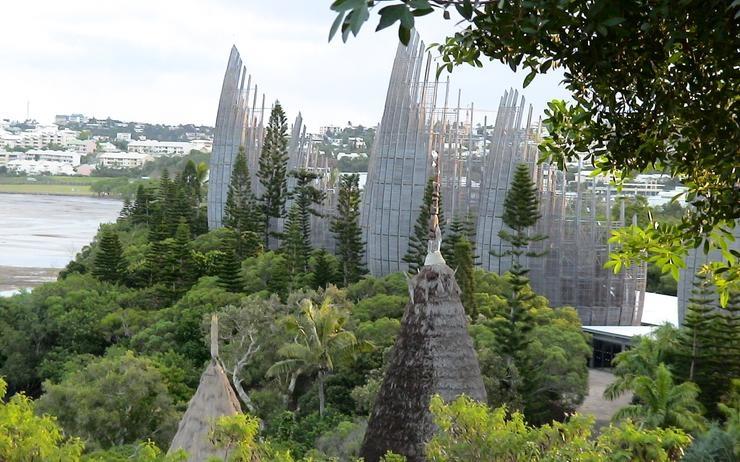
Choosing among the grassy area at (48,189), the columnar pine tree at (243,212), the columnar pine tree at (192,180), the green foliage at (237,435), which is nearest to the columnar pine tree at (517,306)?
the green foliage at (237,435)

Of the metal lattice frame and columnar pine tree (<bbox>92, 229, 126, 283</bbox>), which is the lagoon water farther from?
the metal lattice frame

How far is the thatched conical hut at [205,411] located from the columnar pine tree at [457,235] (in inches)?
480

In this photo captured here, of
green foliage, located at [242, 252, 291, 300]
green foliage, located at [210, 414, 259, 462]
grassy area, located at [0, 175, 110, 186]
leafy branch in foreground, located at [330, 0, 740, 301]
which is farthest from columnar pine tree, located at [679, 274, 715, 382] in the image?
grassy area, located at [0, 175, 110, 186]

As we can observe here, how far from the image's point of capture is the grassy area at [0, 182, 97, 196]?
361ft

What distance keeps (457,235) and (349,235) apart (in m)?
4.07

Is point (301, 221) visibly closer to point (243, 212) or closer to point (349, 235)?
point (349, 235)

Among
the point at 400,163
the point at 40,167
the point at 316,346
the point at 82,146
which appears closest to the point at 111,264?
the point at 400,163

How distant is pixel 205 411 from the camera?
12.2 m

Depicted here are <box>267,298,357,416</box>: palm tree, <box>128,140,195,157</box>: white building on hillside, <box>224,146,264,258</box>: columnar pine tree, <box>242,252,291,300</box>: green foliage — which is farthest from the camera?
<box>128,140,195,157</box>: white building on hillside

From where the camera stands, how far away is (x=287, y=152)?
125 feet

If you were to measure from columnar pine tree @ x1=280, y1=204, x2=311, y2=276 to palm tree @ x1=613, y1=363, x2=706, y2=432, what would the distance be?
13.8 metres

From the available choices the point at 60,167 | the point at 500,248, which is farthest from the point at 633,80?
the point at 60,167

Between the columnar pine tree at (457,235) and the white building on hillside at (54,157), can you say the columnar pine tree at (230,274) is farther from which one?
the white building on hillside at (54,157)

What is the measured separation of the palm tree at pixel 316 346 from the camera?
21.0 metres
